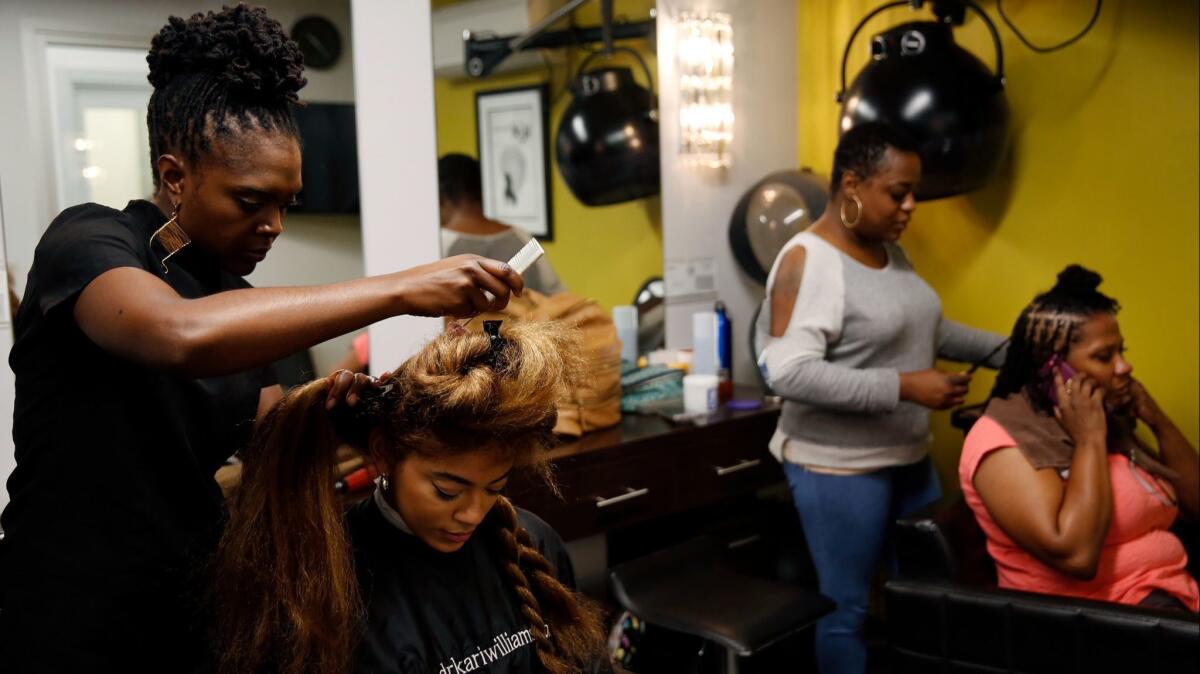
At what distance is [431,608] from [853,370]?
1.15m

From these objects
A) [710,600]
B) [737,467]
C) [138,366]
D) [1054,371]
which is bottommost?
[710,600]

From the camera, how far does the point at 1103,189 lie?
9.25 feet

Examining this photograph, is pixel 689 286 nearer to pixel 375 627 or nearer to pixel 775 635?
pixel 775 635

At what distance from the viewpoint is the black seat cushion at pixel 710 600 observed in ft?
6.38

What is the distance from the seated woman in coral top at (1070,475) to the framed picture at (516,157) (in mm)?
1290

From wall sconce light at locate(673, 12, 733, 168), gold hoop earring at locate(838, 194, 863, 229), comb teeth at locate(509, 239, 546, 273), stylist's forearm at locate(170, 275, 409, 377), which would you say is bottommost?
stylist's forearm at locate(170, 275, 409, 377)

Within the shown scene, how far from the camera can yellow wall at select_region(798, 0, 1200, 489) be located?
8.85ft

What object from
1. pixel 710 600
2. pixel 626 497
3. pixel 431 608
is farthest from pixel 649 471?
pixel 431 608

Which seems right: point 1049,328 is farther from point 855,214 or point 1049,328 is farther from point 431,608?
Result: point 431,608

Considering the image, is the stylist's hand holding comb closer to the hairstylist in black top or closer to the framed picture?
the hairstylist in black top

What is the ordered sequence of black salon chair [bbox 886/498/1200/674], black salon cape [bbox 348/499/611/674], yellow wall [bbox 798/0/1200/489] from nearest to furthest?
black salon cape [bbox 348/499/611/674]
black salon chair [bbox 886/498/1200/674]
yellow wall [bbox 798/0/1200/489]

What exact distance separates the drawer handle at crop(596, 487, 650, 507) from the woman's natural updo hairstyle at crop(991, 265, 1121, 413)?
843 mm

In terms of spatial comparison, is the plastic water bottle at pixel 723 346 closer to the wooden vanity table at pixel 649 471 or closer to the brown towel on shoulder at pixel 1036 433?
the wooden vanity table at pixel 649 471

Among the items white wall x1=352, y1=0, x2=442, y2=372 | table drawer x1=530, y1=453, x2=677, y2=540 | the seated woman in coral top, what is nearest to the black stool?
table drawer x1=530, y1=453, x2=677, y2=540
